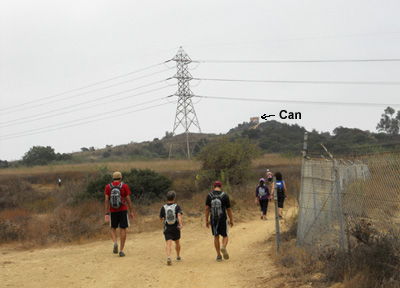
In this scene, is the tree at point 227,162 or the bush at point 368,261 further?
the tree at point 227,162

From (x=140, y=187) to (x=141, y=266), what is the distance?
1163cm

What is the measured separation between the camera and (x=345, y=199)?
23.1ft

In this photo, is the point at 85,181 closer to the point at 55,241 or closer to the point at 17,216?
the point at 17,216

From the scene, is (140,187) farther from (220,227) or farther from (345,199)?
(345,199)

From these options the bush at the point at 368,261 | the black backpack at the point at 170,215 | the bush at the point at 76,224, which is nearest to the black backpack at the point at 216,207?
the black backpack at the point at 170,215

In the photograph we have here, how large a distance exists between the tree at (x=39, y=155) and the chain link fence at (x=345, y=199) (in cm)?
6179

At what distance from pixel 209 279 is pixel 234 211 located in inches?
360

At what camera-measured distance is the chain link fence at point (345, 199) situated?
236 inches

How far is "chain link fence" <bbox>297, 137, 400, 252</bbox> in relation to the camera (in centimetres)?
600

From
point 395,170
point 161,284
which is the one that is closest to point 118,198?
point 161,284

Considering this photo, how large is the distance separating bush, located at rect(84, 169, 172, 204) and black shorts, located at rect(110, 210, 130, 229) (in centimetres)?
923

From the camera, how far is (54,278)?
8344 mm

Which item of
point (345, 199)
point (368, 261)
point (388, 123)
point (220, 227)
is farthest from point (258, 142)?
point (368, 261)

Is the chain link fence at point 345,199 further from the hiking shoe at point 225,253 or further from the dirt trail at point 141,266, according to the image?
the hiking shoe at point 225,253
